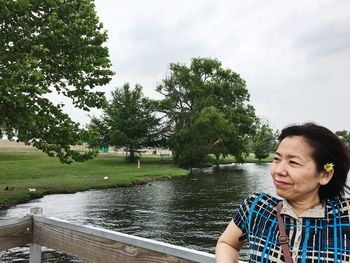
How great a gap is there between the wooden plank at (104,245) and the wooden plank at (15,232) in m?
0.08

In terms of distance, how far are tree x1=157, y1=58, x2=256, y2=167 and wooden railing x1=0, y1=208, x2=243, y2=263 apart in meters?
64.4

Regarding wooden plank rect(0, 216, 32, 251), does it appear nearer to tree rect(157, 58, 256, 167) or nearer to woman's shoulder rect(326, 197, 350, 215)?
woman's shoulder rect(326, 197, 350, 215)

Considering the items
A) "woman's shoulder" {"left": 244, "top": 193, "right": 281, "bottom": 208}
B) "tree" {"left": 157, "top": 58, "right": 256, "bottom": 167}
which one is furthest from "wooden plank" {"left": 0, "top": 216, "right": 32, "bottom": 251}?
"tree" {"left": 157, "top": 58, "right": 256, "bottom": 167}

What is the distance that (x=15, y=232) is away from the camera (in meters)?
3.59

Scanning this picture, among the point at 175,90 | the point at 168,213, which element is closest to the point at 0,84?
the point at 168,213

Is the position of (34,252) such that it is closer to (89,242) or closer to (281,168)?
(89,242)

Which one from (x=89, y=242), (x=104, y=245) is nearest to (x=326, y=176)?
(x=104, y=245)

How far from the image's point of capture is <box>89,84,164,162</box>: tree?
74950mm

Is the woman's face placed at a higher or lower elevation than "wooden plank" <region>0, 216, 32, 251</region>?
higher

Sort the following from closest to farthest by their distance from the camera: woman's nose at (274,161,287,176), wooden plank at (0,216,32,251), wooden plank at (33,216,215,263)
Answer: woman's nose at (274,161,287,176)
wooden plank at (33,216,215,263)
wooden plank at (0,216,32,251)

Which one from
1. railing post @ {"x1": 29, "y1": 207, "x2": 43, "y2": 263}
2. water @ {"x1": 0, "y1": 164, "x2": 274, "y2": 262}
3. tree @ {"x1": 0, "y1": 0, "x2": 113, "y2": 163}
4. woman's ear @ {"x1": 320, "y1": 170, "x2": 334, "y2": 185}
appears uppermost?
tree @ {"x1": 0, "y1": 0, "x2": 113, "y2": 163}

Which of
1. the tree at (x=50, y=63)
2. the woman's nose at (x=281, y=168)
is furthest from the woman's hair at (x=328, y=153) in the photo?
the tree at (x=50, y=63)

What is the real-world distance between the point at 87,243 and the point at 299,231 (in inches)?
66.9

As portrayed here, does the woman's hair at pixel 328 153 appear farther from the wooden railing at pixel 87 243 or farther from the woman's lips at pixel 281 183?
the wooden railing at pixel 87 243
